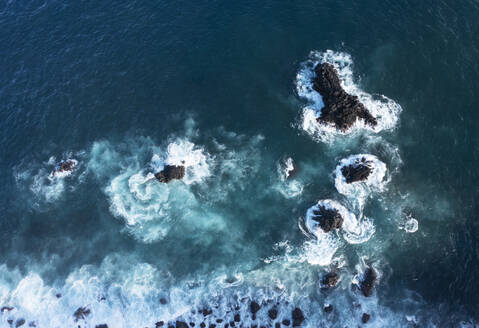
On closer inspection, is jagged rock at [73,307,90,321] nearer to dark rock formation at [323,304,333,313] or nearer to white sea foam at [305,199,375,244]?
dark rock formation at [323,304,333,313]

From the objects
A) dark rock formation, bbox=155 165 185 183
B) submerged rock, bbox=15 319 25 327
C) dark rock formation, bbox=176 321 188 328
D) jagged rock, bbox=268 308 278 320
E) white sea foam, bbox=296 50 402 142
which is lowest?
submerged rock, bbox=15 319 25 327

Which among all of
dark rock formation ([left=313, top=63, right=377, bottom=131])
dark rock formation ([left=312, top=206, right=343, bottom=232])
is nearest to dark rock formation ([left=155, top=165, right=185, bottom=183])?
dark rock formation ([left=312, top=206, right=343, bottom=232])

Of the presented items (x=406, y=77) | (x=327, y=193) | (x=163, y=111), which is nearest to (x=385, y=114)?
(x=406, y=77)

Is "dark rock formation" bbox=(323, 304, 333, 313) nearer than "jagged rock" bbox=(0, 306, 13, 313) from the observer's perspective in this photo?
Yes

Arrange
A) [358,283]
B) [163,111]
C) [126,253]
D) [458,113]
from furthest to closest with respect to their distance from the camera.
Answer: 1. [163,111]
2. [458,113]
3. [126,253]
4. [358,283]

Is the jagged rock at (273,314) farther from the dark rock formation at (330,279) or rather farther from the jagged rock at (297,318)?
the dark rock formation at (330,279)

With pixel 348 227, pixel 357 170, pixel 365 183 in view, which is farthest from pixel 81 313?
pixel 365 183

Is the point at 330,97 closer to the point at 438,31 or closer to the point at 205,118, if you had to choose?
the point at 205,118
